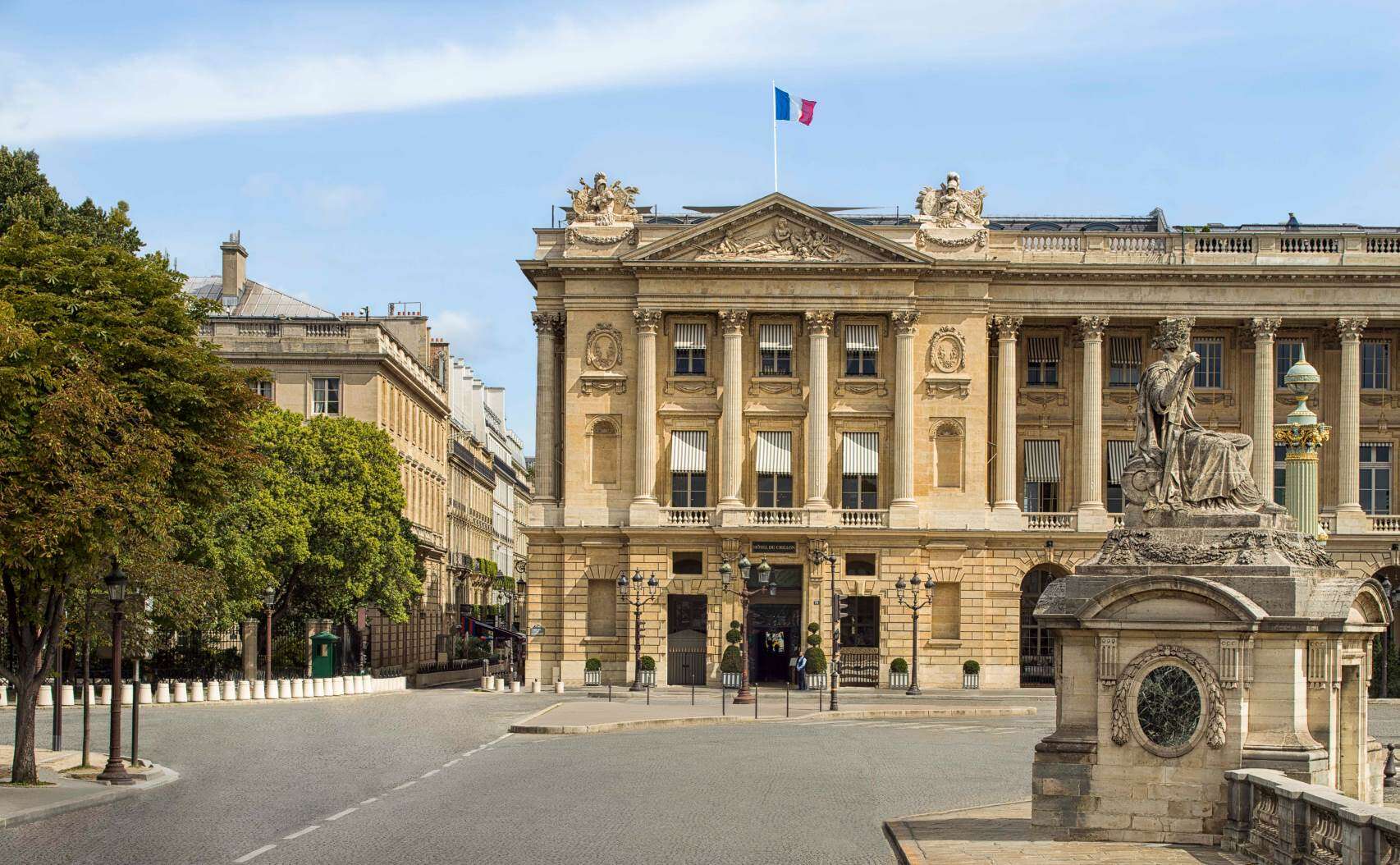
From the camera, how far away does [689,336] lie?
258ft

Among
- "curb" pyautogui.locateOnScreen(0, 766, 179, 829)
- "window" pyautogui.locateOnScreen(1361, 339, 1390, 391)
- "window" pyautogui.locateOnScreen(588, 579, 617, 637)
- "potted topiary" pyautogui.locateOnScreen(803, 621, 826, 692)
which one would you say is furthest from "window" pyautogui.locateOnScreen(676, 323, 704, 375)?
"curb" pyautogui.locateOnScreen(0, 766, 179, 829)

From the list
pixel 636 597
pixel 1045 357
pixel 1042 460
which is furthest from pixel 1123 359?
pixel 636 597

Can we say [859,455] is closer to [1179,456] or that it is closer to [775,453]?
[775,453]

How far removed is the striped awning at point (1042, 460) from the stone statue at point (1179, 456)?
2252 inches

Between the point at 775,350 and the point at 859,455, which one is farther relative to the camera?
the point at 775,350

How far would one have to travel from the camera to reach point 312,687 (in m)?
67.7

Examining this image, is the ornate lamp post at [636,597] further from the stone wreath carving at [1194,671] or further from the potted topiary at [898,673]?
the stone wreath carving at [1194,671]

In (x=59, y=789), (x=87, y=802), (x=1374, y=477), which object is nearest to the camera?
(x=87, y=802)

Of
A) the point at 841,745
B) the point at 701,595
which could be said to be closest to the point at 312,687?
the point at 701,595

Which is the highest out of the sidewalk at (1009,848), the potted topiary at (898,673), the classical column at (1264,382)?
the classical column at (1264,382)

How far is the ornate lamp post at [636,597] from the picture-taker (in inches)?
2896

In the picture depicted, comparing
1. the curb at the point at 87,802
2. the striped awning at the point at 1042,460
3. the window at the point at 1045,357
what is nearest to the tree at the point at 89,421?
the curb at the point at 87,802

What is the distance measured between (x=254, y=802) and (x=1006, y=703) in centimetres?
4184

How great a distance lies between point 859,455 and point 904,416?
8.23 ft
